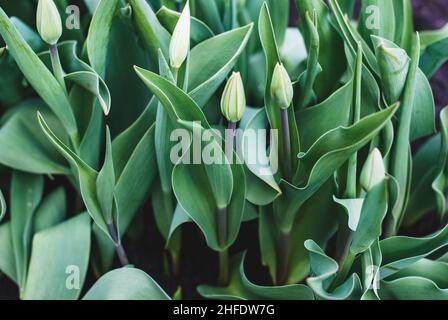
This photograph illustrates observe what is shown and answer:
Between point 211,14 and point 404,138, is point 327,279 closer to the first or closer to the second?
point 404,138

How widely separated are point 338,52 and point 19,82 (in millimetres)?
411

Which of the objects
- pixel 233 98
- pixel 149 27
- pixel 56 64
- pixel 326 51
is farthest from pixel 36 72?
pixel 326 51

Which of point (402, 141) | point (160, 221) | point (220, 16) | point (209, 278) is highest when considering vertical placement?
point (220, 16)

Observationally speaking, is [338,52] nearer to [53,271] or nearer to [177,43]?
[177,43]

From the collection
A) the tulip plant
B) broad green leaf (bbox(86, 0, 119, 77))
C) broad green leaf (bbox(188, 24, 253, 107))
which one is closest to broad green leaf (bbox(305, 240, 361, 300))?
the tulip plant

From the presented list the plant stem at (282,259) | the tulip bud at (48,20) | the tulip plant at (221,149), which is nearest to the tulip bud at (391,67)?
the tulip plant at (221,149)

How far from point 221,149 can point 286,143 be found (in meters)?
0.08

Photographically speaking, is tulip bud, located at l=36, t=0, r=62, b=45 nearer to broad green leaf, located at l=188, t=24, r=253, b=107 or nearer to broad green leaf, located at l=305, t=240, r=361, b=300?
broad green leaf, located at l=188, t=24, r=253, b=107

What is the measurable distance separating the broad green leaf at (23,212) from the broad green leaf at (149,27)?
26cm

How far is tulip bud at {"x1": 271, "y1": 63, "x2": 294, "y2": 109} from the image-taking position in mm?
632

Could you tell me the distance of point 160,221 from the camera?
34.4 inches

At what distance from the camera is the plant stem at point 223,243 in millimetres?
768

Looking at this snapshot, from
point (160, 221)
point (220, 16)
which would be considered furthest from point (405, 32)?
point (160, 221)

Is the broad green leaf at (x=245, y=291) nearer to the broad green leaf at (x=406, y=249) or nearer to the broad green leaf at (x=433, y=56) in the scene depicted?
the broad green leaf at (x=406, y=249)
